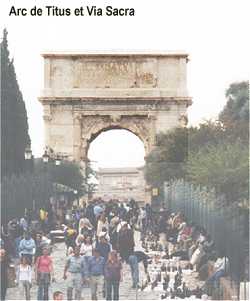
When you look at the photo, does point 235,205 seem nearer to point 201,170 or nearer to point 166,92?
point 201,170

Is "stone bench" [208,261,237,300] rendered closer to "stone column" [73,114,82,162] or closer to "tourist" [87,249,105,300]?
"tourist" [87,249,105,300]

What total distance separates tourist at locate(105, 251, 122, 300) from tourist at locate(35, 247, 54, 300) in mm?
848

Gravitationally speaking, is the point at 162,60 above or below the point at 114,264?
above

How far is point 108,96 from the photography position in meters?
46.9

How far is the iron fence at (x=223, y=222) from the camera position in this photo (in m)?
16.4

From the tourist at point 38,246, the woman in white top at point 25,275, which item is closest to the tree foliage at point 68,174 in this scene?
the tourist at point 38,246

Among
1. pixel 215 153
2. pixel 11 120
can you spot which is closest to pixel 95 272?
pixel 215 153

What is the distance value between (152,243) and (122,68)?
2411 cm

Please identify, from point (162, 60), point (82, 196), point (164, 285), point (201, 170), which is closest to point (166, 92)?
point (162, 60)

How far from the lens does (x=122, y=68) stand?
1786 inches

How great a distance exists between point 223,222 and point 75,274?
12.7ft

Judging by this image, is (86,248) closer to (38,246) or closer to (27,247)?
(27,247)

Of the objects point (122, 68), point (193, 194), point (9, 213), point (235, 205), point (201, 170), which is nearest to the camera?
point (235, 205)

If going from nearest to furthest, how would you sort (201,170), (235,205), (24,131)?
(235,205)
(201,170)
(24,131)
